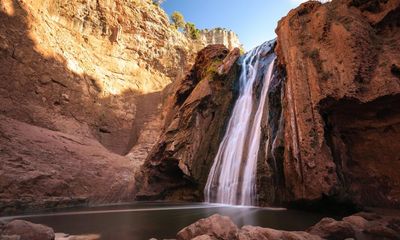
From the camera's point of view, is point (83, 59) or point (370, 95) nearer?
point (370, 95)

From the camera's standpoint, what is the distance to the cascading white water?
11.3 metres

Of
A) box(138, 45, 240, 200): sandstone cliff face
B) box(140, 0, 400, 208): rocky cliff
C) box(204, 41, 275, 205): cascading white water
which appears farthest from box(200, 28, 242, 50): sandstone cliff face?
box(140, 0, 400, 208): rocky cliff

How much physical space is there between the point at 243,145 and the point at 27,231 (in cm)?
928

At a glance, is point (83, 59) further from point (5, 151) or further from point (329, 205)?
point (329, 205)

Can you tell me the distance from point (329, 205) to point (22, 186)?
10.6m

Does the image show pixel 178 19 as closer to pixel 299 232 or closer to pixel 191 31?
pixel 191 31

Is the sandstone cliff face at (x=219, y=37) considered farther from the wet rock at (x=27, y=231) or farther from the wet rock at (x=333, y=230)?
the wet rock at (x=27, y=231)

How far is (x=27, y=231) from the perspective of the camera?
16.3ft

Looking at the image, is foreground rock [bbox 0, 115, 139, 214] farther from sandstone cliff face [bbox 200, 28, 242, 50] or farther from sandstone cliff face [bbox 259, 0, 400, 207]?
sandstone cliff face [bbox 200, 28, 242, 50]

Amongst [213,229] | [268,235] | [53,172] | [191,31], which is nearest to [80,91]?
[53,172]

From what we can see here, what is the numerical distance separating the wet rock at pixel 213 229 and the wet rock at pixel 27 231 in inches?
92.5

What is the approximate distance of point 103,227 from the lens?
6.99m

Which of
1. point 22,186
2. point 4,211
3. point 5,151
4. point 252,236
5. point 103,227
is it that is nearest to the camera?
point 252,236

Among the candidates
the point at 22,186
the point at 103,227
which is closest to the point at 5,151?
the point at 22,186
